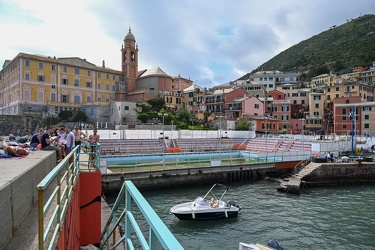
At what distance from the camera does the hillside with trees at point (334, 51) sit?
402 feet

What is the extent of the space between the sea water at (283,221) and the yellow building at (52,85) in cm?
5413

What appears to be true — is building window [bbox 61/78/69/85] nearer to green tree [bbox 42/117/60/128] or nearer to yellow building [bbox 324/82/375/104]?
green tree [bbox 42/117/60/128]

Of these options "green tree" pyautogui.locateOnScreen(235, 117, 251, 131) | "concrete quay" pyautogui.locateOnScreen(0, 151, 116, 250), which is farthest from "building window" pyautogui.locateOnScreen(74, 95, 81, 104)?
"concrete quay" pyautogui.locateOnScreen(0, 151, 116, 250)

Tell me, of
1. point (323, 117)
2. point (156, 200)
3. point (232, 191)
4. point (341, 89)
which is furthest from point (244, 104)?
point (156, 200)

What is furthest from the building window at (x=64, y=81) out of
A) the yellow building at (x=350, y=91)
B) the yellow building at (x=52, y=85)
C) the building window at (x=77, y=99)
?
the yellow building at (x=350, y=91)

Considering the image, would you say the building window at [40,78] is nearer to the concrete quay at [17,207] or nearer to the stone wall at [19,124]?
the stone wall at [19,124]

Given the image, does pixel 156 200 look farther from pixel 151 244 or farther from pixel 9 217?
pixel 151 244

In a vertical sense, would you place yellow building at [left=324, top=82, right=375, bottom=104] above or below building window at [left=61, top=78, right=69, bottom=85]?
below

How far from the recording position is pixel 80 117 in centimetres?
6838

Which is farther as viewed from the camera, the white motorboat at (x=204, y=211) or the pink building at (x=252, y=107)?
the pink building at (x=252, y=107)

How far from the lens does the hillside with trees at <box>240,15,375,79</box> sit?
122 metres

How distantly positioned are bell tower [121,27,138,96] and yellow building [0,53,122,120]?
3.30m

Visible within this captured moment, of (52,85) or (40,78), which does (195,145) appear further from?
(40,78)

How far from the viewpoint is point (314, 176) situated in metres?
29.4
